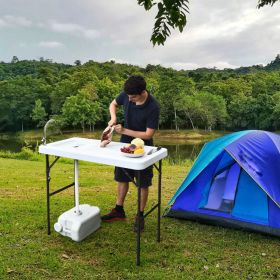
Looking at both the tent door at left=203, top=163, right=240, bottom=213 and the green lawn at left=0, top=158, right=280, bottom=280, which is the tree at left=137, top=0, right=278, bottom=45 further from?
the tent door at left=203, top=163, right=240, bottom=213

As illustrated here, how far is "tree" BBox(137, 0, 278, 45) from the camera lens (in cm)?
195

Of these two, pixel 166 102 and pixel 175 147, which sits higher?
pixel 166 102

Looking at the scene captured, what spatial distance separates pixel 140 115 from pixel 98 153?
2.24 ft

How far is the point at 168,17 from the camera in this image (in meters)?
1.96

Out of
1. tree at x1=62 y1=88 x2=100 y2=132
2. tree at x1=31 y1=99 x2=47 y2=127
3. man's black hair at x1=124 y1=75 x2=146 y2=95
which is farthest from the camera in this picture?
tree at x1=31 y1=99 x2=47 y2=127

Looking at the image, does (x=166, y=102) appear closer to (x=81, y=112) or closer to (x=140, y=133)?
(x=81, y=112)

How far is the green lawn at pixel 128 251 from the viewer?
3117 millimetres

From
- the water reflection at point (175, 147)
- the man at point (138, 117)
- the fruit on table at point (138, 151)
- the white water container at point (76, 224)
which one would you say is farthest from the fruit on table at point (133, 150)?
the water reflection at point (175, 147)

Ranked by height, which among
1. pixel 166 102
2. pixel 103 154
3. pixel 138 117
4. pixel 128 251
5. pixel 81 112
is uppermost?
pixel 138 117

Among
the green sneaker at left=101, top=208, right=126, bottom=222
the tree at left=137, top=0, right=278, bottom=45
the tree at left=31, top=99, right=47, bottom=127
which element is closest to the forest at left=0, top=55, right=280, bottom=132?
the tree at left=31, top=99, right=47, bottom=127

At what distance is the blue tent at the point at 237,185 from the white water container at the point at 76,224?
1.14 metres

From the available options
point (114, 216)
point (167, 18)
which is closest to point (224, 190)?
point (114, 216)

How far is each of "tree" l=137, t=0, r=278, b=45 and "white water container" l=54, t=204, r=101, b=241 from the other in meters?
2.22

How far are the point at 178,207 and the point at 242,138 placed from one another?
114cm
